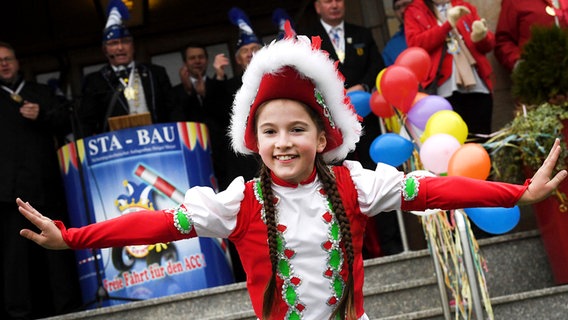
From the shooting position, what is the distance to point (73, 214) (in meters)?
6.73

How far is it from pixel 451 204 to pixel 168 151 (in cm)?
334

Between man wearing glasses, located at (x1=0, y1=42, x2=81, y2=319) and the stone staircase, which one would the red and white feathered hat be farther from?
man wearing glasses, located at (x1=0, y1=42, x2=81, y2=319)

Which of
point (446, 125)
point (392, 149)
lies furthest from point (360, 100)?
point (446, 125)

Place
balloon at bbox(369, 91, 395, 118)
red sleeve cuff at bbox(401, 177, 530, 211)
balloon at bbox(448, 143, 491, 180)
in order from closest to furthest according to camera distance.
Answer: red sleeve cuff at bbox(401, 177, 530, 211)
balloon at bbox(448, 143, 491, 180)
balloon at bbox(369, 91, 395, 118)

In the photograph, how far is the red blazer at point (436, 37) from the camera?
21.0 feet

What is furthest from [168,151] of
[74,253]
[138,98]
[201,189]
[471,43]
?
[201,189]

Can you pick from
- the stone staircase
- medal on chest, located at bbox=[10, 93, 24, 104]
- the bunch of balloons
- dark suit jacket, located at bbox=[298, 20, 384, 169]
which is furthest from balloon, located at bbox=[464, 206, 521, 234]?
medal on chest, located at bbox=[10, 93, 24, 104]

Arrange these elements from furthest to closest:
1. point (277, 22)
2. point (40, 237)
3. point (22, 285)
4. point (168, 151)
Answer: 1. point (277, 22)
2. point (168, 151)
3. point (22, 285)
4. point (40, 237)

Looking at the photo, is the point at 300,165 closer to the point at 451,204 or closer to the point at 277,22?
the point at 451,204

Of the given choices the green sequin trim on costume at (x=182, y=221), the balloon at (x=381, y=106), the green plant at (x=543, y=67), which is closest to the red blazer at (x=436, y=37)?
the green plant at (x=543, y=67)

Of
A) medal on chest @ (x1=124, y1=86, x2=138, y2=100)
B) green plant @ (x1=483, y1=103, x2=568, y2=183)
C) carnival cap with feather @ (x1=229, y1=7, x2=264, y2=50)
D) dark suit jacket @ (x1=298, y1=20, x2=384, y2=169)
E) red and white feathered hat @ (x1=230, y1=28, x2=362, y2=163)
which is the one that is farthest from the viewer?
carnival cap with feather @ (x1=229, y1=7, x2=264, y2=50)

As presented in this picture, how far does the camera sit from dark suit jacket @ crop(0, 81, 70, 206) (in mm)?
6395

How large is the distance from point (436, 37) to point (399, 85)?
3.71 feet

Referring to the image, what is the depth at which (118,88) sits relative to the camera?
22.2 ft
